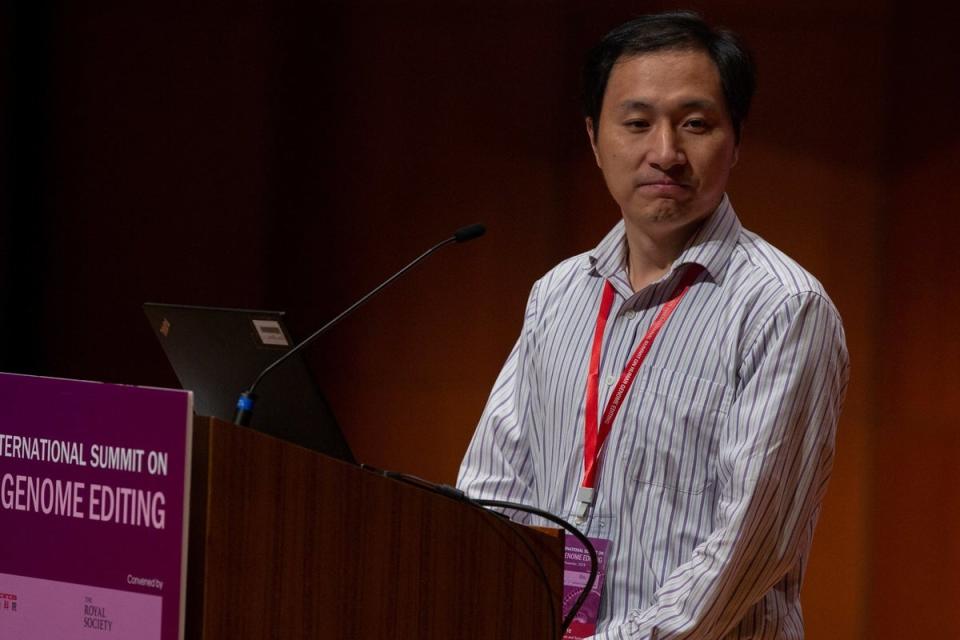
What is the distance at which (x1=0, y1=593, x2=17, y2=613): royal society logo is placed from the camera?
4.09 feet

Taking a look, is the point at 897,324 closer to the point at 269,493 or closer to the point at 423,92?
the point at 423,92

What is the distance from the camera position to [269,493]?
1.21m

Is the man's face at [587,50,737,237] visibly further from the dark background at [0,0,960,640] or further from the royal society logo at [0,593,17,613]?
the dark background at [0,0,960,640]

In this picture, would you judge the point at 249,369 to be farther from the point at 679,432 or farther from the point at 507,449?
the point at 679,432

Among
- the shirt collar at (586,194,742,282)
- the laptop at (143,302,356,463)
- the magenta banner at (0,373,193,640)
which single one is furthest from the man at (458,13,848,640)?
the magenta banner at (0,373,193,640)

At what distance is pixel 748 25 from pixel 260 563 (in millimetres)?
2484

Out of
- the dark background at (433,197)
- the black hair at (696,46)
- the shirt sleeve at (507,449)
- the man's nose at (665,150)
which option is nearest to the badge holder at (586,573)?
the shirt sleeve at (507,449)

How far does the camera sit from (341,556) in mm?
1280

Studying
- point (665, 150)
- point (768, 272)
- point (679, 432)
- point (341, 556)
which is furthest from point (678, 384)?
point (341, 556)

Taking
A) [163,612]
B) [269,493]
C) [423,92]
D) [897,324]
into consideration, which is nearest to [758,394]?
[269,493]

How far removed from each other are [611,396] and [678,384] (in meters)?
0.11

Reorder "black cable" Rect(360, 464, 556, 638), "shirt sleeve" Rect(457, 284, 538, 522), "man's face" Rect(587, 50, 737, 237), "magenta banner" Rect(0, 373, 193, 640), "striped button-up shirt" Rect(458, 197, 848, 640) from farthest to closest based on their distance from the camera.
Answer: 1. "shirt sleeve" Rect(457, 284, 538, 522)
2. "man's face" Rect(587, 50, 737, 237)
3. "striped button-up shirt" Rect(458, 197, 848, 640)
4. "black cable" Rect(360, 464, 556, 638)
5. "magenta banner" Rect(0, 373, 193, 640)

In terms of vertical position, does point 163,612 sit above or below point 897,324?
below

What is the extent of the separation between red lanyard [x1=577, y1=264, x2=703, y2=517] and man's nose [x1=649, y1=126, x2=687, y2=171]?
0.16 metres
